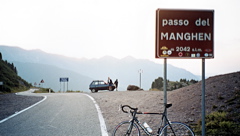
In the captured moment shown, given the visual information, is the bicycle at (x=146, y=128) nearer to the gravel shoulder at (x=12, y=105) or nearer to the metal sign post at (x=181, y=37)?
the metal sign post at (x=181, y=37)

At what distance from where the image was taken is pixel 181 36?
5.74 metres

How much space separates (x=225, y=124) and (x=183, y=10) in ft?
12.8

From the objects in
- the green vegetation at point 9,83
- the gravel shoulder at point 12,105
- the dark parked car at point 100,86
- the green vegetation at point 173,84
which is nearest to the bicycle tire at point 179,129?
the gravel shoulder at point 12,105

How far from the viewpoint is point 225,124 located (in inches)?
287

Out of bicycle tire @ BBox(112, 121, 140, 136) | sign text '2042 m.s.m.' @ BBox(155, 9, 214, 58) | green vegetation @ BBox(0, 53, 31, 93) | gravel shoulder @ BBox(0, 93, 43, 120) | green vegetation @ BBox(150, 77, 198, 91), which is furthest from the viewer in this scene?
green vegetation @ BBox(0, 53, 31, 93)

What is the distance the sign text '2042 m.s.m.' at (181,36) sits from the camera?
571cm

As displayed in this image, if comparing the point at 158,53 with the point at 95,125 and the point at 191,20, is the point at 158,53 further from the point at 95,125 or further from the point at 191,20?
the point at 95,125

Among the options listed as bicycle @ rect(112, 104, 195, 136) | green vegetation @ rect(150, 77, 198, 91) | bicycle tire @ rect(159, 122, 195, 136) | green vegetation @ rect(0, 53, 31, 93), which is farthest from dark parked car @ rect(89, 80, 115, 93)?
bicycle tire @ rect(159, 122, 195, 136)

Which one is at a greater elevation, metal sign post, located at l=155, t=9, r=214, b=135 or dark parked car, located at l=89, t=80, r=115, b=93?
metal sign post, located at l=155, t=9, r=214, b=135

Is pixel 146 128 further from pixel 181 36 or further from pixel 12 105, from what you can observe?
pixel 12 105

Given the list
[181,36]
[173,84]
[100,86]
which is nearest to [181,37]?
[181,36]

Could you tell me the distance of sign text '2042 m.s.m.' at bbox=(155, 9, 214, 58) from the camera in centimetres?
571

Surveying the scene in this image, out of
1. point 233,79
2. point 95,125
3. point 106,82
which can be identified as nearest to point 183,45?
point 95,125

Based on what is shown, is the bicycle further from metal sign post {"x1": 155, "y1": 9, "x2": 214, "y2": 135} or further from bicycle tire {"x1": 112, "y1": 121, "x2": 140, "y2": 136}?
metal sign post {"x1": 155, "y1": 9, "x2": 214, "y2": 135}
